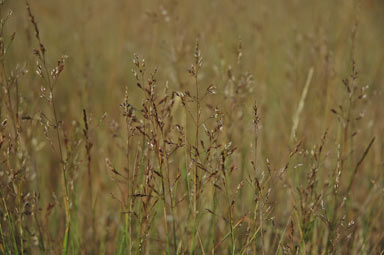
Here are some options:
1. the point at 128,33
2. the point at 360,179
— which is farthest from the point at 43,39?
the point at 360,179

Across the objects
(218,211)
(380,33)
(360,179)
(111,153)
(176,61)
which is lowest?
Answer: (218,211)

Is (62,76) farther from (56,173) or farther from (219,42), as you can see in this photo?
(219,42)

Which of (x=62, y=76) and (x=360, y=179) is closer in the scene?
(x=360, y=179)

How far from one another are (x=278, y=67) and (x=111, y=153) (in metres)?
1.74

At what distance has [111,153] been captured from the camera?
2039mm

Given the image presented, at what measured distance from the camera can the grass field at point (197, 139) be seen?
43.4 inches

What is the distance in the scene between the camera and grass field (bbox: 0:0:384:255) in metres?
1.10

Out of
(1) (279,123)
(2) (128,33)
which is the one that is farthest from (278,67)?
(2) (128,33)

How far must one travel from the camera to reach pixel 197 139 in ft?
3.31

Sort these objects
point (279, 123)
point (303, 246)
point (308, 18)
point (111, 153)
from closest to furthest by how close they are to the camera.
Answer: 1. point (303, 246)
2. point (111, 153)
3. point (279, 123)
4. point (308, 18)

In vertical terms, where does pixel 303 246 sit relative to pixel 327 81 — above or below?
below

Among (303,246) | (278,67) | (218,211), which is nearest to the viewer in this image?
(303,246)

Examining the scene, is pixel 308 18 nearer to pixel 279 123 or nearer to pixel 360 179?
pixel 279 123

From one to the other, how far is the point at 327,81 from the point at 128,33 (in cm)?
217
